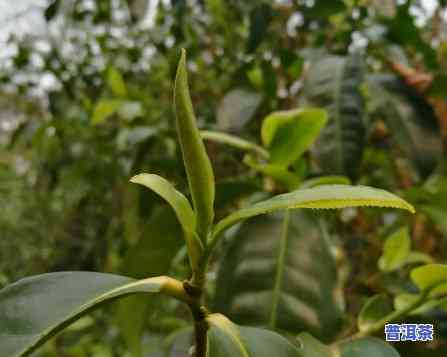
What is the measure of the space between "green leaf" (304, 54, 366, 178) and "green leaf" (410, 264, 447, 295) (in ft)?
0.77

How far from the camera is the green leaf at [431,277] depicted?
1.49 ft

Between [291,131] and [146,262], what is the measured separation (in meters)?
0.23

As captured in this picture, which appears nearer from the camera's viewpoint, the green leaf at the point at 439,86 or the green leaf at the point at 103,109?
the green leaf at the point at 439,86

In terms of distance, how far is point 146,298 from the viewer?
0.67 meters

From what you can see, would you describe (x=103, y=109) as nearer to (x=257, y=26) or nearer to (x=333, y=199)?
(x=257, y=26)

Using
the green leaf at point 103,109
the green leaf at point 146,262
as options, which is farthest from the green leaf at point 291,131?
the green leaf at point 103,109

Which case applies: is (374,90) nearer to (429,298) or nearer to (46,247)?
(429,298)

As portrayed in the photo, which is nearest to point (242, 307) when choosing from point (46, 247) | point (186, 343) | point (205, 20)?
point (186, 343)

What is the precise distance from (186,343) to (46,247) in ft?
8.02

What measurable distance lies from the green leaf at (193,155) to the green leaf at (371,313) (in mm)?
288

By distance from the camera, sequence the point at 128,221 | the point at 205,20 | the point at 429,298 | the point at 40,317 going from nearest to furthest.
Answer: the point at 40,317 < the point at 429,298 < the point at 128,221 < the point at 205,20

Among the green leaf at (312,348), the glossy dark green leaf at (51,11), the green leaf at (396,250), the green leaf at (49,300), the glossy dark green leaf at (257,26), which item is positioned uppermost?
the glossy dark green leaf at (51,11)

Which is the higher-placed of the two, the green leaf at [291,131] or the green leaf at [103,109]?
the green leaf at [291,131]

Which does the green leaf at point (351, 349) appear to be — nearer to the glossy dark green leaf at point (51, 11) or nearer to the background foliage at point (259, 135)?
the background foliage at point (259, 135)
